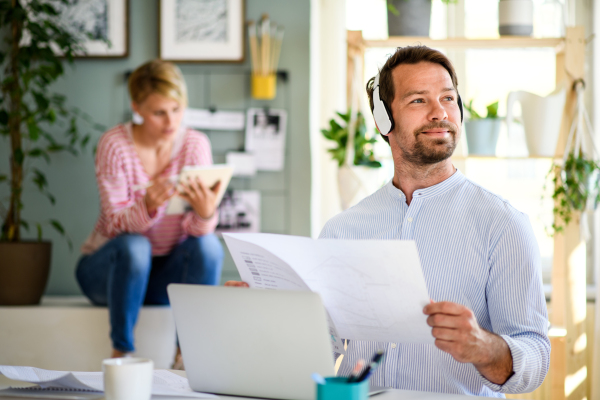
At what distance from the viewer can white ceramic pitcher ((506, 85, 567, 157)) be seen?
208 centimetres

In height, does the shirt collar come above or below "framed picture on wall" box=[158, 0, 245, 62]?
below

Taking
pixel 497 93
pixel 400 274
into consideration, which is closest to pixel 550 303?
pixel 497 93

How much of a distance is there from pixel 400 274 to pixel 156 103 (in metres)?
1.62

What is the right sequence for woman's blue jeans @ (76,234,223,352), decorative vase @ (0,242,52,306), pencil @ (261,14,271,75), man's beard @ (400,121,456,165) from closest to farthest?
man's beard @ (400,121,456,165) < woman's blue jeans @ (76,234,223,352) < decorative vase @ (0,242,52,306) < pencil @ (261,14,271,75)

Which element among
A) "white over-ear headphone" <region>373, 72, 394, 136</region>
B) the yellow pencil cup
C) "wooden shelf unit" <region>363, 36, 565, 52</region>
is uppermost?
"wooden shelf unit" <region>363, 36, 565, 52</region>

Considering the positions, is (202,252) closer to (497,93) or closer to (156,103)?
(156,103)

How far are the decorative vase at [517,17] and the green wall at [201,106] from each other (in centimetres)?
80

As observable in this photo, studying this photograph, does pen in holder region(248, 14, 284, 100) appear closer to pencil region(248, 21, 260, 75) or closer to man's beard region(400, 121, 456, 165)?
pencil region(248, 21, 260, 75)

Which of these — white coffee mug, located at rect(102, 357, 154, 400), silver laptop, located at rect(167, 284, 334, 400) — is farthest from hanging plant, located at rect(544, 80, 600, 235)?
white coffee mug, located at rect(102, 357, 154, 400)

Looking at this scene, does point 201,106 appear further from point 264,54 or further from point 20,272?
point 20,272

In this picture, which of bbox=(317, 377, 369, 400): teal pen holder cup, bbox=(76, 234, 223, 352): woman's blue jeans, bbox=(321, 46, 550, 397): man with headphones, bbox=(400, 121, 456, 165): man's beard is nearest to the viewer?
bbox=(317, 377, 369, 400): teal pen holder cup

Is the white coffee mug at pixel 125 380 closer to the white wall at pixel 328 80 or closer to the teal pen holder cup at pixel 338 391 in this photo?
the teal pen holder cup at pixel 338 391

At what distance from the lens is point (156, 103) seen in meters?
2.18

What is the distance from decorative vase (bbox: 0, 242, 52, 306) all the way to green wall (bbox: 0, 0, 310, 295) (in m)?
0.32
